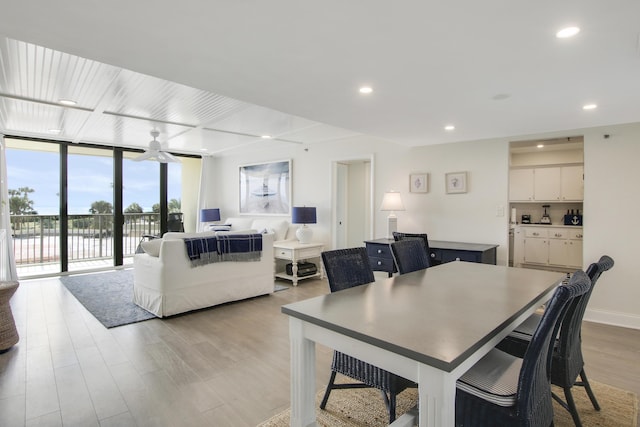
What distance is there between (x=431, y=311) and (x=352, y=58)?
148cm

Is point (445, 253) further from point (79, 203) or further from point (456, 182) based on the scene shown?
point (79, 203)

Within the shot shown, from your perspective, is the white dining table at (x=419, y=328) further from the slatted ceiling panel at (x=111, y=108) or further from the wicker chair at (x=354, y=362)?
the slatted ceiling panel at (x=111, y=108)

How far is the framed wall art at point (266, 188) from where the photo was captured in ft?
22.0

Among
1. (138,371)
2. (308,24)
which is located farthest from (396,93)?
(138,371)

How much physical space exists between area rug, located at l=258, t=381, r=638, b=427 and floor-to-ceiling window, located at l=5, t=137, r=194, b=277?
20.4ft

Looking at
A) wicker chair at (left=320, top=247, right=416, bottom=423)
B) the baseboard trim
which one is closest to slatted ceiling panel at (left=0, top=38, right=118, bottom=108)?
wicker chair at (left=320, top=247, right=416, bottom=423)

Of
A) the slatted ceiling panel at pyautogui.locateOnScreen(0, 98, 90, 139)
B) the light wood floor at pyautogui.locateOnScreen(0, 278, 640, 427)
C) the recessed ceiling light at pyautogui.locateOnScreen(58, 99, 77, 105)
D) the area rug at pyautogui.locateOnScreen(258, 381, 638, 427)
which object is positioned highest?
the slatted ceiling panel at pyautogui.locateOnScreen(0, 98, 90, 139)

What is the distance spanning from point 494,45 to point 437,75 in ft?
1.50

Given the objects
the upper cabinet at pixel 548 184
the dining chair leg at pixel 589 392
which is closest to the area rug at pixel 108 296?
the dining chair leg at pixel 589 392

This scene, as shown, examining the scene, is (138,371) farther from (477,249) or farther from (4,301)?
(477,249)

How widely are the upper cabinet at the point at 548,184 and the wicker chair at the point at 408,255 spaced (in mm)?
4701

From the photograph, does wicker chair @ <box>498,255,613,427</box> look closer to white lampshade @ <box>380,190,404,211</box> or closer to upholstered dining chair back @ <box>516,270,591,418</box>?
upholstered dining chair back @ <box>516,270,591,418</box>

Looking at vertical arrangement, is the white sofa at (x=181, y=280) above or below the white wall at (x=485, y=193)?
below

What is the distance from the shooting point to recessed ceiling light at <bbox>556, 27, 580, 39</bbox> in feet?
5.33
